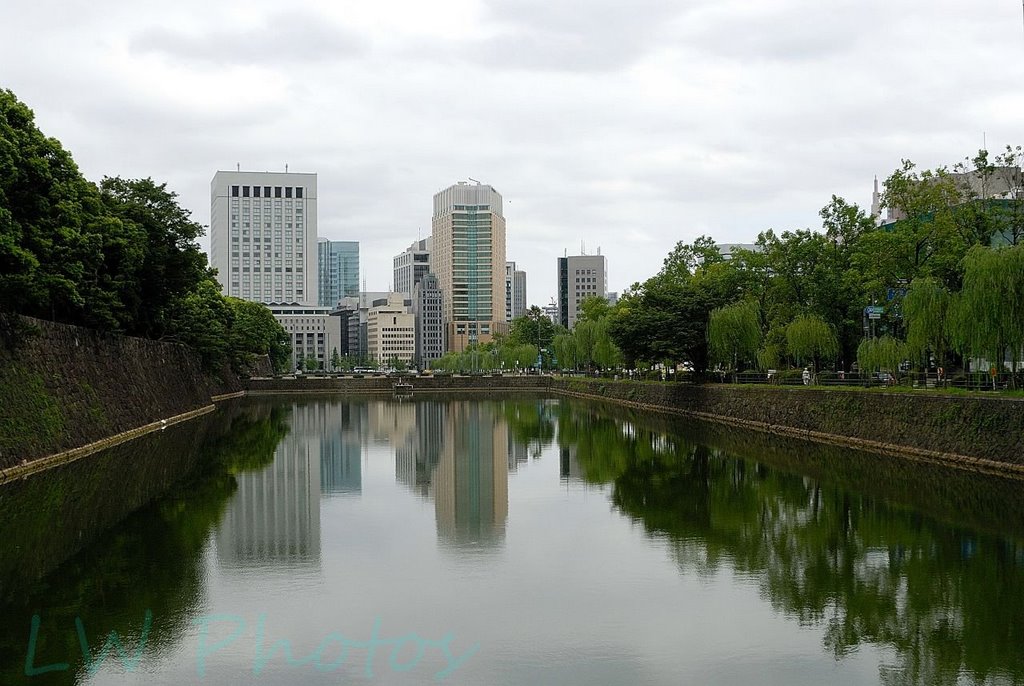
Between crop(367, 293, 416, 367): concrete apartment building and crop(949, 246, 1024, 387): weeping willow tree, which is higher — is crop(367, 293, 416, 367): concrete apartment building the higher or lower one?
the higher one

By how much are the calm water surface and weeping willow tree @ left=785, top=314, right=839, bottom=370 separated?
14297 millimetres

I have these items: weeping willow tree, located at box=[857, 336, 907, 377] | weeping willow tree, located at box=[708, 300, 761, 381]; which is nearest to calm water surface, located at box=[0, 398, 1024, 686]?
weeping willow tree, located at box=[857, 336, 907, 377]

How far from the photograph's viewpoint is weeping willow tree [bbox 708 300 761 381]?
139 feet

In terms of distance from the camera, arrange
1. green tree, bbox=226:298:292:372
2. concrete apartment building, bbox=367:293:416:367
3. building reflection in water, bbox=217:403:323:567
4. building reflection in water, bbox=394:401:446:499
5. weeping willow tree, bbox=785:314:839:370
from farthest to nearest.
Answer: concrete apartment building, bbox=367:293:416:367 < green tree, bbox=226:298:292:372 < weeping willow tree, bbox=785:314:839:370 < building reflection in water, bbox=394:401:446:499 < building reflection in water, bbox=217:403:323:567

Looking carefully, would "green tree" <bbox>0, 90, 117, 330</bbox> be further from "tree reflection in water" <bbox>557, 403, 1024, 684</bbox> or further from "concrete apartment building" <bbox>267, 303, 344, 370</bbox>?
"concrete apartment building" <bbox>267, 303, 344, 370</bbox>

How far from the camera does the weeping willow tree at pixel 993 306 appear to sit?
23125 mm

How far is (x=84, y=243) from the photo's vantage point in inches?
Result: 1127

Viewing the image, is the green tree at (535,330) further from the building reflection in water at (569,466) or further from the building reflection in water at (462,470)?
the building reflection in water at (569,466)

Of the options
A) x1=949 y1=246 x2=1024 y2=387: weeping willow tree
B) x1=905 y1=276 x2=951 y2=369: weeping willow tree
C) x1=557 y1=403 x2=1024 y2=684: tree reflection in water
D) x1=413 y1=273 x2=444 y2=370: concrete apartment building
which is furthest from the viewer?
x1=413 y1=273 x2=444 y2=370: concrete apartment building

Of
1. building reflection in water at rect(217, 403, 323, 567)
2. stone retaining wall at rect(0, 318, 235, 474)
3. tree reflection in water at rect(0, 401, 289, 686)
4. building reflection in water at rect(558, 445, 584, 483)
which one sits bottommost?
building reflection in water at rect(558, 445, 584, 483)

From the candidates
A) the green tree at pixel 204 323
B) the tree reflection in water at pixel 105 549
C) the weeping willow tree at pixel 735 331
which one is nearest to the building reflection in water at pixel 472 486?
the tree reflection in water at pixel 105 549

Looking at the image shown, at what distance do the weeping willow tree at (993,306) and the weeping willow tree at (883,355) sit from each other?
23.0 ft

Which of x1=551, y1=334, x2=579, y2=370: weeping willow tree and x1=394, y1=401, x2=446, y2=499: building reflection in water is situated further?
x1=551, y1=334, x2=579, y2=370: weeping willow tree

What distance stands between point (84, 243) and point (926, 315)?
26.8 m
